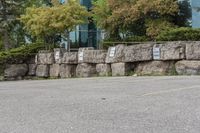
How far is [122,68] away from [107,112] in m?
12.4

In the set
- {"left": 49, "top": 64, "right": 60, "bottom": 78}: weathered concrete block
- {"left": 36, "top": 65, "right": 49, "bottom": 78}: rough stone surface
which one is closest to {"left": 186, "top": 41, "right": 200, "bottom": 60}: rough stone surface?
{"left": 49, "top": 64, "right": 60, "bottom": 78}: weathered concrete block

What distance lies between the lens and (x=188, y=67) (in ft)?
62.8

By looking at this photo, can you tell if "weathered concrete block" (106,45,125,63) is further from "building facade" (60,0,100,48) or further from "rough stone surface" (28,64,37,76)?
"building facade" (60,0,100,48)

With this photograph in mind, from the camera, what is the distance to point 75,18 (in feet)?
99.9

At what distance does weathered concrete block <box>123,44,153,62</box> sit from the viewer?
20730 millimetres

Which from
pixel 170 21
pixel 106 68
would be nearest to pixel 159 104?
pixel 106 68

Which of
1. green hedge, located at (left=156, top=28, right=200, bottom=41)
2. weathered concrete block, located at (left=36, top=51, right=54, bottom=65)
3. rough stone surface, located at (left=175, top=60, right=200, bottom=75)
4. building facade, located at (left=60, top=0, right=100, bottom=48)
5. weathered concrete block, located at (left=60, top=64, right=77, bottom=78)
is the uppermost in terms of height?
building facade, located at (left=60, top=0, right=100, bottom=48)

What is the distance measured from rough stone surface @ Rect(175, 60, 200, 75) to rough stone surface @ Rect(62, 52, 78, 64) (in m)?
6.80

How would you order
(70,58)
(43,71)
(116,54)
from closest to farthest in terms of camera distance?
(116,54) < (70,58) < (43,71)

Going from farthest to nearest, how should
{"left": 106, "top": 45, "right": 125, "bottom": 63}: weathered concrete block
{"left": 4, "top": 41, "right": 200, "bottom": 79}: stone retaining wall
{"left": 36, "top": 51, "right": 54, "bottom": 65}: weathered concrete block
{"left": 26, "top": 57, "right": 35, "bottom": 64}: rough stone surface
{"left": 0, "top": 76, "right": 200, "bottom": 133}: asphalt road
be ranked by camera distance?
{"left": 26, "top": 57, "right": 35, "bottom": 64}: rough stone surface < {"left": 36, "top": 51, "right": 54, "bottom": 65}: weathered concrete block < {"left": 106, "top": 45, "right": 125, "bottom": 63}: weathered concrete block < {"left": 4, "top": 41, "right": 200, "bottom": 79}: stone retaining wall < {"left": 0, "top": 76, "right": 200, "bottom": 133}: asphalt road

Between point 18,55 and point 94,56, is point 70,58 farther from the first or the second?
point 18,55

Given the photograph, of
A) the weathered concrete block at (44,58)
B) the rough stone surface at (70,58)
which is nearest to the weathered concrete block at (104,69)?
the rough stone surface at (70,58)

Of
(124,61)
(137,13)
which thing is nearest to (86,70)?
(124,61)

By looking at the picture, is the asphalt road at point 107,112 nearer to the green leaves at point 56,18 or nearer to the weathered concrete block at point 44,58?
the weathered concrete block at point 44,58
